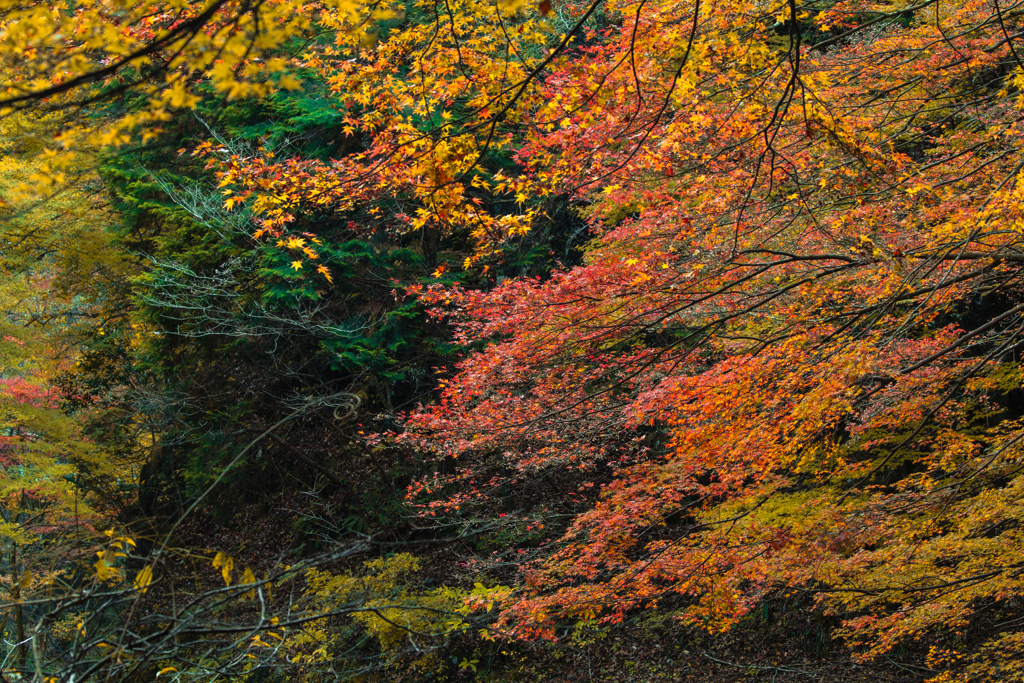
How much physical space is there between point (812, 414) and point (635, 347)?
5.16 m

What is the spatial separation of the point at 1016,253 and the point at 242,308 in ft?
40.9

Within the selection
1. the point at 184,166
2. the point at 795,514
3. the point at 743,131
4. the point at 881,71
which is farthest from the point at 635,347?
the point at 184,166

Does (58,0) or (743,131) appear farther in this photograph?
(743,131)

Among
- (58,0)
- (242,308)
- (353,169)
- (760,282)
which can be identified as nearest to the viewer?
(58,0)

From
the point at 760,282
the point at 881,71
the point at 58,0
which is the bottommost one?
the point at 760,282

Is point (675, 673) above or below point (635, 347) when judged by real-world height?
below

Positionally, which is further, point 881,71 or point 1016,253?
point 881,71

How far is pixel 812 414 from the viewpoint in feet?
15.1

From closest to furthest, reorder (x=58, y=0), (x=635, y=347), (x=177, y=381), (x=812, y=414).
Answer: (x=58, y=0) < (x=812, y=414) < (x=635, y=347) < (x=177, y=381)

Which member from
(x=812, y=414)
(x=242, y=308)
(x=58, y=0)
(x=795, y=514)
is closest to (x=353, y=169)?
(x=58, y=0)

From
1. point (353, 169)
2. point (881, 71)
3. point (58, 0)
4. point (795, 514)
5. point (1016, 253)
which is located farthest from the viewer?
point (795, 514)

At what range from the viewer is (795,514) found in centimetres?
737

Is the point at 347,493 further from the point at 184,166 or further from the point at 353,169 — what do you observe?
the point at 353,169

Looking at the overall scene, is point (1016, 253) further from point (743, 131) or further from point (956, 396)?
point (956, 396)
